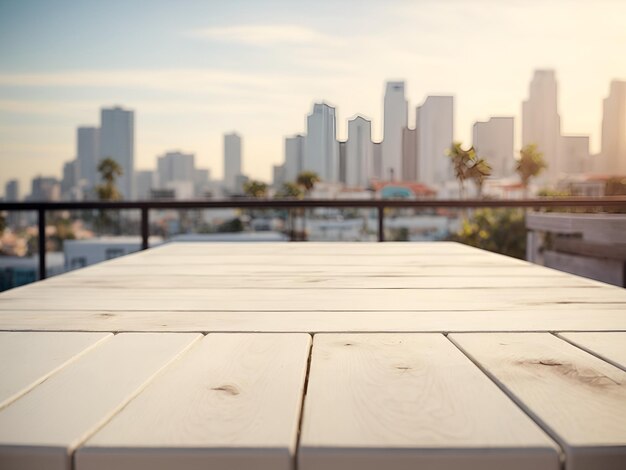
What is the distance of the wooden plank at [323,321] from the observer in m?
0.79

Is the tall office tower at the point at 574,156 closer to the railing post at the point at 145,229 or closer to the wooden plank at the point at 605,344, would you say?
the railing post at the point at 145,229

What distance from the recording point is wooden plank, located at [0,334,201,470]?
0.40 m

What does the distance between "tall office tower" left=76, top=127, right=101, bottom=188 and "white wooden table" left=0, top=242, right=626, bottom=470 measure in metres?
41.7

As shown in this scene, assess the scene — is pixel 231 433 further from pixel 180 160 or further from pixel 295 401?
pixel 180 160

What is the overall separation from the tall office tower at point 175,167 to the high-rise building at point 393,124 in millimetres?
44332

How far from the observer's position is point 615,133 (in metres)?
8.09

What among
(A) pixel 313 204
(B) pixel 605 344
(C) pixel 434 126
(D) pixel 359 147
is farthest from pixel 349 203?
(B) pixel 605 344

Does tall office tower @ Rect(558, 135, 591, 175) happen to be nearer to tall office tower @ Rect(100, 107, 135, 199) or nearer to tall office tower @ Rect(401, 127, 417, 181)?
tall office tower @ Rect(401, 127, 417, 181)

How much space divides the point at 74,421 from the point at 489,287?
89 centimetres

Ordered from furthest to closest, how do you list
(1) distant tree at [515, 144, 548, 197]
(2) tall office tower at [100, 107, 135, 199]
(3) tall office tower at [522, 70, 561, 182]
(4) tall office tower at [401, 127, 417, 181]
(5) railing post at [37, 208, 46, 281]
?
1. (2) tall office tower at [100, 107, 135, 199]
2. (1) distant tree at [515, 144, 548, 197]
3. (3) tall office tower at [522, 70, 561, 182]
4. (5) railing post at [37, 208, 46, 281]
5. (4) tall office tower at [401, 127, 417, 181]

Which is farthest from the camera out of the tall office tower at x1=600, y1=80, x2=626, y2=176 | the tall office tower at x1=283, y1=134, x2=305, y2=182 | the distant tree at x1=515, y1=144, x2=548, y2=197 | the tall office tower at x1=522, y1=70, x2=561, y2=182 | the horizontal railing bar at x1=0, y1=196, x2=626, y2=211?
the distant tree at x1=515, y1=144, x2=548, y2=197

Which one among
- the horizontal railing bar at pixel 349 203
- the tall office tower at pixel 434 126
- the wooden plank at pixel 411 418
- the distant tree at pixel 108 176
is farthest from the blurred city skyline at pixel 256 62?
the wooden plank at pixel 411 418

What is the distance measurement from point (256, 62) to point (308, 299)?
33.2 metres

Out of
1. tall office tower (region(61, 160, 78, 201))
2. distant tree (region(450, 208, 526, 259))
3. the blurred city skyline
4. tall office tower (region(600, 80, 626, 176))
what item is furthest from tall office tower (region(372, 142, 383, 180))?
tall office tower (region(61, 160, 78, 201))
